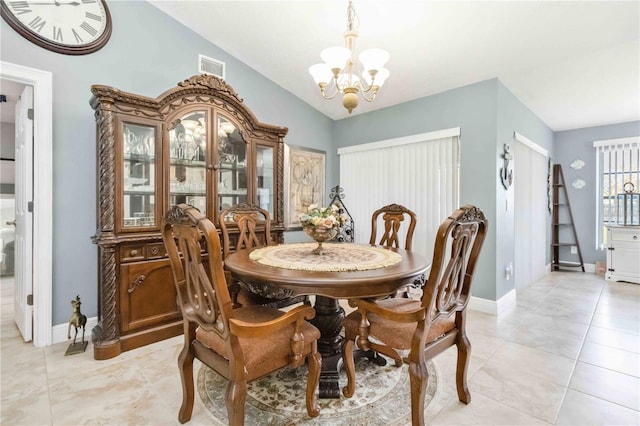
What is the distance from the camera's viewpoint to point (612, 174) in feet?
15.8

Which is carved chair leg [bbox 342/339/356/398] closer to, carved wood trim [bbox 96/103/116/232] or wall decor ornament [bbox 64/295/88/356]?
carved wood trim [bbox 96/103/116/232]

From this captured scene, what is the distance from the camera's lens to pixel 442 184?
3.53 meters

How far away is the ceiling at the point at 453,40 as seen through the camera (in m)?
2.33

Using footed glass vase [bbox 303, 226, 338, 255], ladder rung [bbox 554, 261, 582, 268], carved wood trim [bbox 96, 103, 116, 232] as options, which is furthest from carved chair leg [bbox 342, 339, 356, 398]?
ladder rung [bbox 554, 261, 582, 268]

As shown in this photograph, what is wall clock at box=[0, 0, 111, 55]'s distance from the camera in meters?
2.21

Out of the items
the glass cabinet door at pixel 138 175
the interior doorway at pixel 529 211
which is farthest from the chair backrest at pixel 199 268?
the interior doorway at pixel 529 211

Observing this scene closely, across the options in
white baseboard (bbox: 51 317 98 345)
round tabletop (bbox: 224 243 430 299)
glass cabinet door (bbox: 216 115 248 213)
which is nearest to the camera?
round tabletop (bbox: 224 243 430 299)

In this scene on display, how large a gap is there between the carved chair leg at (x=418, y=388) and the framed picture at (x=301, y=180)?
114 inches

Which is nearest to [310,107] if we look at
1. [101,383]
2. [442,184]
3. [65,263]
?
[442,184]

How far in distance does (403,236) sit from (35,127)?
3789 mm

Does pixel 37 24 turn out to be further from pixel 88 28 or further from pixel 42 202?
pixel 42 202

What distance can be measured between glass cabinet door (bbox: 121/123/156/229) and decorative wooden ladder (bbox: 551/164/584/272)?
629 cm

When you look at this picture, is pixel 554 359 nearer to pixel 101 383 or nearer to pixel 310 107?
pixel 101 383

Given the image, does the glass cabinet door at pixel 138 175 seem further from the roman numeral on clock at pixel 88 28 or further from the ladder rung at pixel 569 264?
the ladder rung at pixel 569 264
